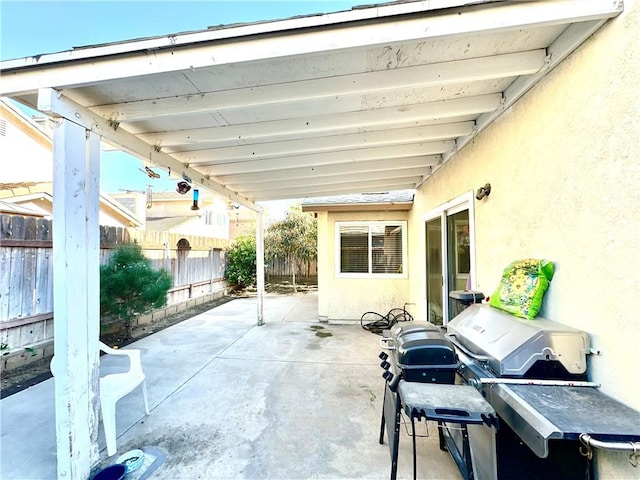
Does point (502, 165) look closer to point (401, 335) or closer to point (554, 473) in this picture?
point (401, 335)

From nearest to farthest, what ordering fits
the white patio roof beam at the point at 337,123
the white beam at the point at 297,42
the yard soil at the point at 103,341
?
1. the white beam at the point at 297,42
2. the white patio roof beam at the point at 337,123
3. the yard soil at the point at 103,341

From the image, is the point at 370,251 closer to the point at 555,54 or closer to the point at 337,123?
the point at 337,123

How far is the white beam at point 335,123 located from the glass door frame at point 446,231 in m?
1.09

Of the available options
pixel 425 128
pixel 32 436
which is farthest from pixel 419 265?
pixel 32 436

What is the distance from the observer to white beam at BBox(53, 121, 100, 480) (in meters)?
2.12

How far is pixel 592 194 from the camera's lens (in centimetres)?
175

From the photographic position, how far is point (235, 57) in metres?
1.93

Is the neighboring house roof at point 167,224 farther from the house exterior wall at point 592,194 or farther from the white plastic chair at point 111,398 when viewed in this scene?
the house exterior wall at point 592,194

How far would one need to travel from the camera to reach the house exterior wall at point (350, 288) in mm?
7098

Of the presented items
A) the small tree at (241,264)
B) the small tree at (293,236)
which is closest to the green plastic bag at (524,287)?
the small tree at (241,264)

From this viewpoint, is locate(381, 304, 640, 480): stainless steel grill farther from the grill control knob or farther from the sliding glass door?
the sliding glass door

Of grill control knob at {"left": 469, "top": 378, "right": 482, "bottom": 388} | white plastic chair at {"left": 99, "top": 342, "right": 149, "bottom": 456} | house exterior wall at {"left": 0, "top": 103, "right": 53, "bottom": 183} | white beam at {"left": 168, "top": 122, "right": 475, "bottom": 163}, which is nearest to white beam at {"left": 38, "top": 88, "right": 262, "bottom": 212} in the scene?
white beam at {"left": 168, "top": 122, "right": 475, "bottom": 163}

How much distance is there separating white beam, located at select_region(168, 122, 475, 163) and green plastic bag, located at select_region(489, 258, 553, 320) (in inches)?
72.4

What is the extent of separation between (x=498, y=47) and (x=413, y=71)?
1.93 ft
